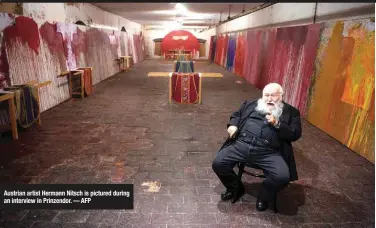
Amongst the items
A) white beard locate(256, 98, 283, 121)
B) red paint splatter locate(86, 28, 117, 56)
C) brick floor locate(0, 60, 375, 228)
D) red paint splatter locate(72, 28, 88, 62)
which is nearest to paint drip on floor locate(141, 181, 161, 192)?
brick floor locate(0, 60, 375, 228)

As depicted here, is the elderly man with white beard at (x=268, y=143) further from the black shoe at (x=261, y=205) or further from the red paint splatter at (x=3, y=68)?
the red paint splatter at (x=3, y=68)

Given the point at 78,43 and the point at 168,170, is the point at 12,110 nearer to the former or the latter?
the point at 168,170

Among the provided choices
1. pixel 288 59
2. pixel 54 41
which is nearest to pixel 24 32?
pixel 54 41

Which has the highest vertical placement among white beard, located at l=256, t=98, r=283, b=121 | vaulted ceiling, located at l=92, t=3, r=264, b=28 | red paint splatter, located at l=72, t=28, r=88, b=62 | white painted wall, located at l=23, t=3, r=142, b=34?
vaulted ceiling, located at l=92, t=3, r=264, b=28

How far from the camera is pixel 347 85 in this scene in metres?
5.36

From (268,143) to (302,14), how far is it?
6816 mm

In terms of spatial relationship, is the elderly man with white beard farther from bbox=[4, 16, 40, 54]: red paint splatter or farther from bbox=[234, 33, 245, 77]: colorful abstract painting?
bbox=[234, 33, 245, 77]: colorful abstract painting

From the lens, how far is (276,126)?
3.09 m

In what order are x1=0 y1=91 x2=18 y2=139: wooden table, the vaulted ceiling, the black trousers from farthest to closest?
1. the vaulted ceiling
2. x1=0 y1=91 x2=18 y2=139: wooden table
3. the black trousers

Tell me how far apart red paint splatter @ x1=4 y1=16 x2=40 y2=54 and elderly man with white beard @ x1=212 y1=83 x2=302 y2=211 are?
5.39m

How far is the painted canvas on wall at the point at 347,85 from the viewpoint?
4797 millimetres

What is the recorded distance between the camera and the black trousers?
311cm

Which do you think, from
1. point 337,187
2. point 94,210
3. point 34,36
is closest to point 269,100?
point 337,187

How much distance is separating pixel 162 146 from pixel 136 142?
532mm
